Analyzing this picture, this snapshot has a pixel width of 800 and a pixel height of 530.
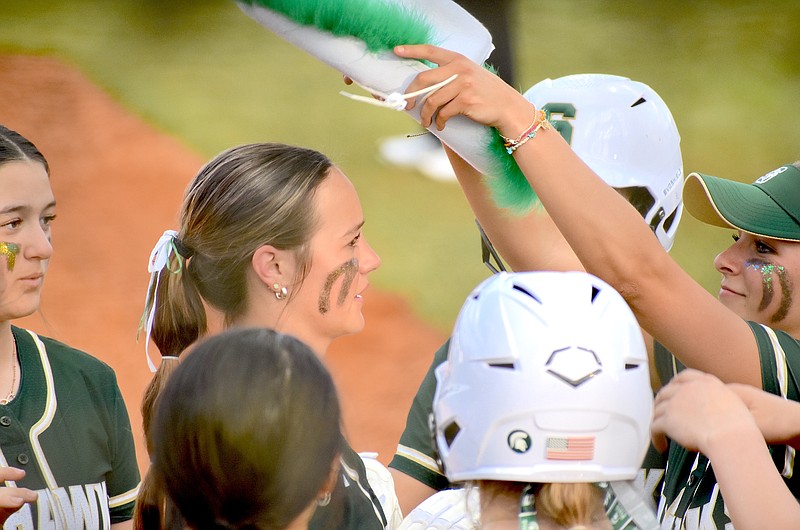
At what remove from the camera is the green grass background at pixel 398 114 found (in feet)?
26.9

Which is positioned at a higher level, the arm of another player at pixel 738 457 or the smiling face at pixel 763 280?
the arm of another player at pixel 738 457

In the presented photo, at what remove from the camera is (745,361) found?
2076 millimetres

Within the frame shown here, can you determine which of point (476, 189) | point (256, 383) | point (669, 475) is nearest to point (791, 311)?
point (669, 475)

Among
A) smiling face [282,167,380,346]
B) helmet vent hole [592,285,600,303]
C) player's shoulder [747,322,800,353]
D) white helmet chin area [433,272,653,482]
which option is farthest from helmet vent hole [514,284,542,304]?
smiling face [282,167,380,346]

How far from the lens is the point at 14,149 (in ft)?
8.66

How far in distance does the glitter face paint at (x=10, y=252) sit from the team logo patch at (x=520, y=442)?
1.56 metres

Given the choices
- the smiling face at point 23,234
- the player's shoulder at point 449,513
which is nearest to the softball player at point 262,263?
the smiling face at point 23,234

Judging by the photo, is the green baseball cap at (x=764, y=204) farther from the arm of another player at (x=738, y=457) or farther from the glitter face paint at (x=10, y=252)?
the glitter face paint at (x=10, y=252)

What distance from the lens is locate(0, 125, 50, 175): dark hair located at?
2.60 m

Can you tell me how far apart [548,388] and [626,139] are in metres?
1.41

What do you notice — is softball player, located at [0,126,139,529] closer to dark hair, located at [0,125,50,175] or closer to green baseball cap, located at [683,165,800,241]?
dark hair, located at [0,125,50,175]

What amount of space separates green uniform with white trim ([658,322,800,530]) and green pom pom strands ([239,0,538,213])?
670 millimetres

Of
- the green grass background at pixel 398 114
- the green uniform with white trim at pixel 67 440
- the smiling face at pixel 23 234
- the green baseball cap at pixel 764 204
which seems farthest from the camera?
the green grass background at pixel 398 114

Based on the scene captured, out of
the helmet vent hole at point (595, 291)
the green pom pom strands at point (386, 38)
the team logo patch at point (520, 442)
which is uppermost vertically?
the green pom pom strands at point (386, 38)
